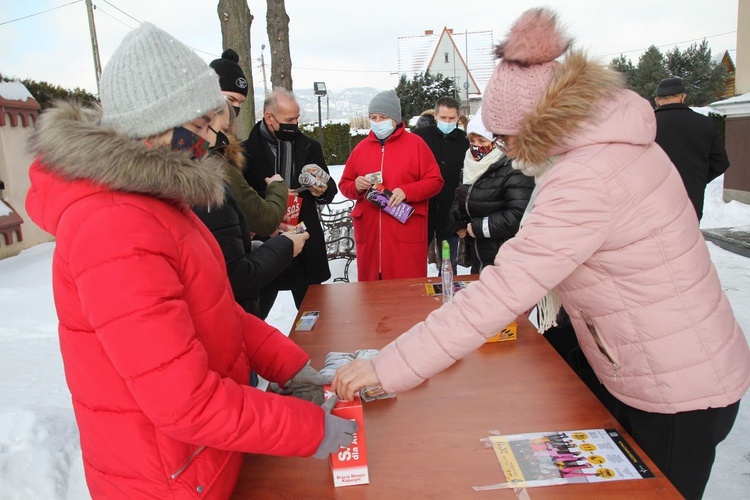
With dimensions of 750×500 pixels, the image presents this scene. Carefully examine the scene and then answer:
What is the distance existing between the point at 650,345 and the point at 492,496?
54cm

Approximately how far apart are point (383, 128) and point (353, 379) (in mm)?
2748

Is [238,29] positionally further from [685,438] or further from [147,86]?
[685,438]

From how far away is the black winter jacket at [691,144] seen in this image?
449 centimetres

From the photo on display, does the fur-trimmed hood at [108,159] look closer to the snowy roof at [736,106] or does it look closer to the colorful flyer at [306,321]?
the colorful flyer at [306,321]

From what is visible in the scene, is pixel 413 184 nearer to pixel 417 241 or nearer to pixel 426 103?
pixel 417 241

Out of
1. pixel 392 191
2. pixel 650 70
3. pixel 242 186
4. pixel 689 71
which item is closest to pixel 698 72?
pixel 689 71

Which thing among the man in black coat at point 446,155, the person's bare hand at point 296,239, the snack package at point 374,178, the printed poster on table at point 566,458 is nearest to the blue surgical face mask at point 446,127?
the man in black coat at point 446,155

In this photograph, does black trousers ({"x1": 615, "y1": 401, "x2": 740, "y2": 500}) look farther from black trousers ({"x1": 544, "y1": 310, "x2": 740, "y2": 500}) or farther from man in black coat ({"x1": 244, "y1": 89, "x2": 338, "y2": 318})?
man in black coat ({"x1": 244, "y1": 89, "x2": 338, "y2": 318})

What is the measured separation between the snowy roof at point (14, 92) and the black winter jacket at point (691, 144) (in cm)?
812

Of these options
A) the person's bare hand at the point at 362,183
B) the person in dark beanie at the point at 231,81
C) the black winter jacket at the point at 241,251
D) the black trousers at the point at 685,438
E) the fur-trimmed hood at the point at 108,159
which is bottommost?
the black trousers at the point at 685,438

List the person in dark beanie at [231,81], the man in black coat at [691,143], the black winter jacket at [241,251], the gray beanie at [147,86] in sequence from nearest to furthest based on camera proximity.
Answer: the gray beanie at [147,86], the black winter jacket at [241,251], the person in dark beanie at [231,81], the man in black coat at [691,143]

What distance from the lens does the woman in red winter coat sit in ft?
12.3

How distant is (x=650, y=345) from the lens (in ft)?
4.30

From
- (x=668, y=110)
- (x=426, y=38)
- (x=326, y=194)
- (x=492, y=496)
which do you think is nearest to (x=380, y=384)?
(x=492, y=496)
